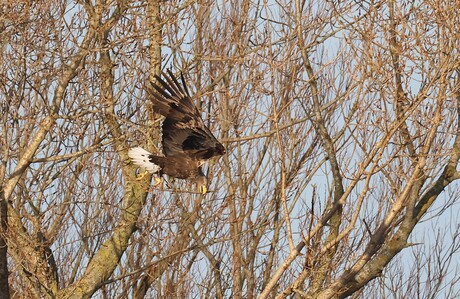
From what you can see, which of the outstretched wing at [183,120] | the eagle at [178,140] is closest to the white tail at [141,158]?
the eagle at [178,140]

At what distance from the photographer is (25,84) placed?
29.0ft

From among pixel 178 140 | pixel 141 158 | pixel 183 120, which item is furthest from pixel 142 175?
pixel 183 120

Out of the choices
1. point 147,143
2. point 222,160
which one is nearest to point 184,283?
point 222,160

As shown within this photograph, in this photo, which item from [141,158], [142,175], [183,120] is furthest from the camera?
[142,175]

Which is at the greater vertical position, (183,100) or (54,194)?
(54,194)

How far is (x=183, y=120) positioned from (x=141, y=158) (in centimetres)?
61

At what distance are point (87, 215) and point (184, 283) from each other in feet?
4.68

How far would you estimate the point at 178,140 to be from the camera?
8586 mm

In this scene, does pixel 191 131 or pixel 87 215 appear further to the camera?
pixel 87 215

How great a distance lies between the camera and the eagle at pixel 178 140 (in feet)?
27.0

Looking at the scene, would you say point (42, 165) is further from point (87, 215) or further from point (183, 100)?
point (183, 100)

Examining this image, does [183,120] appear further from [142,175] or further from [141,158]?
[142,175]

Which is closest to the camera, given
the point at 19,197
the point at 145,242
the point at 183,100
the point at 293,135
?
the point at 183,100

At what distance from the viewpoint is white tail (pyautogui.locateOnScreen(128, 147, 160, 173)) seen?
334 inches
